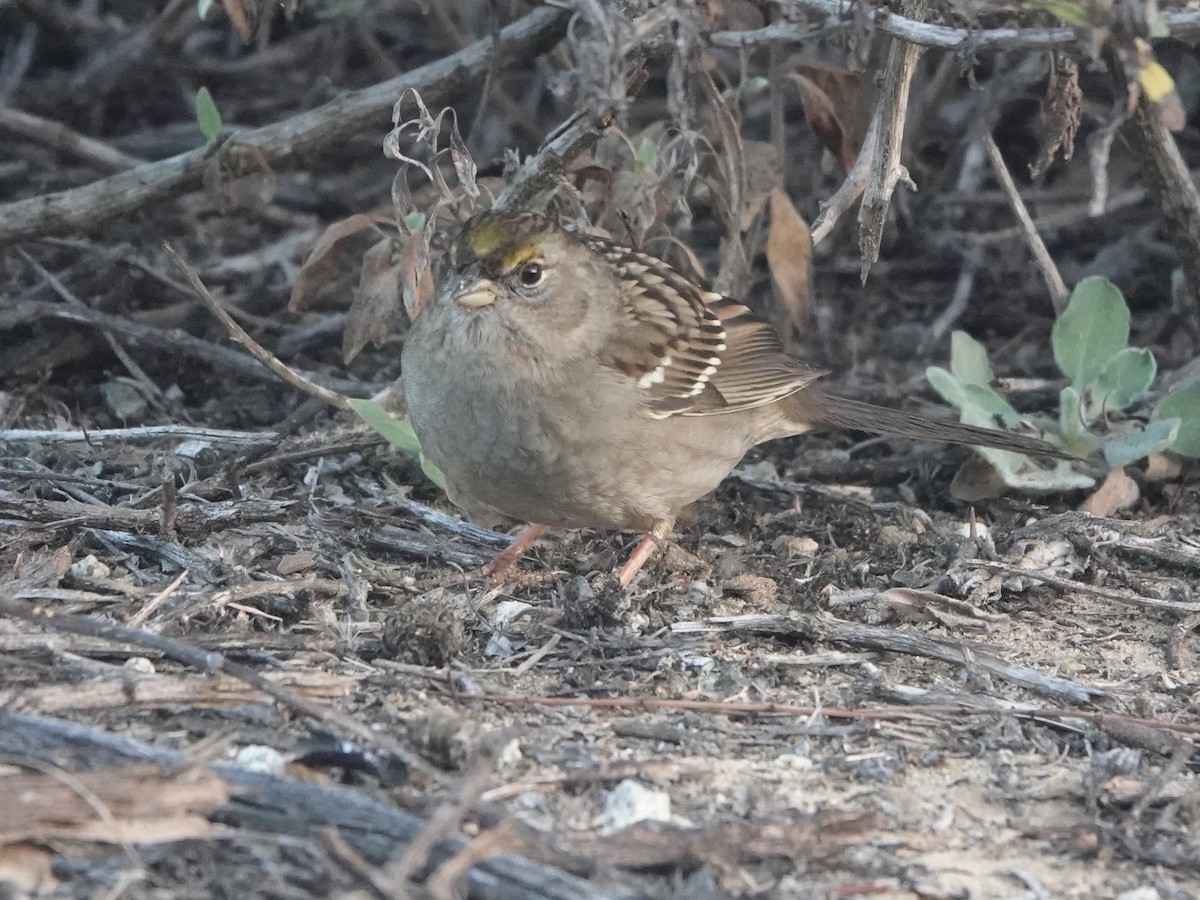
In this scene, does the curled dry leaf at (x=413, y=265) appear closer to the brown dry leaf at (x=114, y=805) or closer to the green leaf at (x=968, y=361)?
the green leaf at (x=968, y=361)

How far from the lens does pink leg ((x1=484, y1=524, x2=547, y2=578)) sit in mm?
3479

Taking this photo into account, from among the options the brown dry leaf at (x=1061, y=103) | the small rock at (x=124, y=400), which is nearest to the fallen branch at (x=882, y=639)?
the brown dry leaf at (x=1061, y=103)

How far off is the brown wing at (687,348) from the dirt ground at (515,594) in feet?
0.65

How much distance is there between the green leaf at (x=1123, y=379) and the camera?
393 cm

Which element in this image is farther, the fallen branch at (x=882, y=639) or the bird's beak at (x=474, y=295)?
the bird's beak at (x=474, y=295)

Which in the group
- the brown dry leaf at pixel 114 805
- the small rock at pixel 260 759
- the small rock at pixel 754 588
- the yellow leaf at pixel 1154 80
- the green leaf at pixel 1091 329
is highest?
the yellow leaf at pixel 1154 80

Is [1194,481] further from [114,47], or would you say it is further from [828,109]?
[114,47]

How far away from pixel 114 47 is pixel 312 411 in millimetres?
2301

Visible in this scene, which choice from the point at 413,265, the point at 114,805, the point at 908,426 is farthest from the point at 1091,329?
the point at 114,805

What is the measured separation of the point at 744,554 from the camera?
375 centimetres

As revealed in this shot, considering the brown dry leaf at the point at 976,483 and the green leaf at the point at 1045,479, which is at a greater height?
the green leaf at the point at 1045,479

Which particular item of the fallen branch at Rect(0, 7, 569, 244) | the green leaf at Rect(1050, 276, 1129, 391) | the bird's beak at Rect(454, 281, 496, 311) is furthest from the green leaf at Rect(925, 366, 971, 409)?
the fallen branch at Rect(0, 7, 569, 244)

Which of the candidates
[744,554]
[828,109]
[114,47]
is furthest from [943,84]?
[114,47]

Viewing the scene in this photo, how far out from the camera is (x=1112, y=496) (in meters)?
3.95
